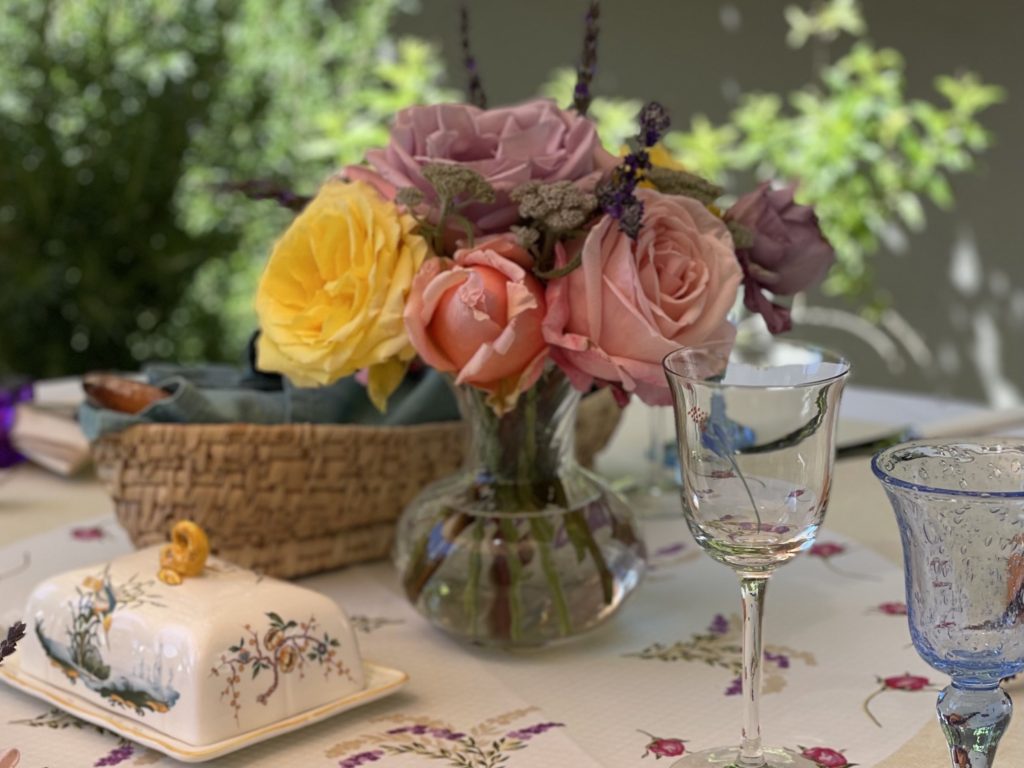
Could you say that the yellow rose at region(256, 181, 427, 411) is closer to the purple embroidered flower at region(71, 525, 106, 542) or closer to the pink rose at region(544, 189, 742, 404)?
the pink rose at region(544, 189, 742, 404)

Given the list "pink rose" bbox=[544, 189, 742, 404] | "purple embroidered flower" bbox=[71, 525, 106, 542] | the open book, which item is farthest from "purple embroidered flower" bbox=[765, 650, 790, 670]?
the open book

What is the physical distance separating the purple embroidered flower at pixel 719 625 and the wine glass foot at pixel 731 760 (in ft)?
0.74

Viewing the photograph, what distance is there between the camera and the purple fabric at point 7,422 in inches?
60.1

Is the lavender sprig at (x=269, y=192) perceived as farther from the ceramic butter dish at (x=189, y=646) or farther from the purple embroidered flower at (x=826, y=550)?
the purple embroidered flower at (x=826, y=550)

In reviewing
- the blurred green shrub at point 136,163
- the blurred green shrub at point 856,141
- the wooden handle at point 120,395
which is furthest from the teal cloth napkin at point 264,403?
the blurred green shrub at point 856,141

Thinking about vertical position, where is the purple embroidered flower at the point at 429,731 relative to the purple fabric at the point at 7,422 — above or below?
below

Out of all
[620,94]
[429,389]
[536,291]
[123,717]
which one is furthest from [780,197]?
[620,94]

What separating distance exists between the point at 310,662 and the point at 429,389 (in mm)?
391

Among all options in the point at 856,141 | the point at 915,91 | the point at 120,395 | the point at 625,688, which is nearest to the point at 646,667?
the point at 625,688

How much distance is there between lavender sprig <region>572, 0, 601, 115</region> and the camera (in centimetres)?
98

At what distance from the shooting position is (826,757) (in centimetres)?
85

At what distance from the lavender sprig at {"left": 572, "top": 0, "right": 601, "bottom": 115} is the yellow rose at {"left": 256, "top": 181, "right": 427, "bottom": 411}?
161 mm

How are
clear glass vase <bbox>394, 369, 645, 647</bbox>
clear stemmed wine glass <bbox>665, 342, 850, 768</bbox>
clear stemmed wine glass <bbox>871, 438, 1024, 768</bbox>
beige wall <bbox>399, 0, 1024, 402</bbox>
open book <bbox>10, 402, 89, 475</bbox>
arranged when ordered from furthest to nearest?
beige wall <bbox>399, 0, 1024, 402</bbox> → open book <bbox>10, 402, 89, 475</bbox> → clear glass vase <bbox>394, 369, 645, 647</bbox> → clear stemmed wine glass <bbox>665, 342, 850, 768</bbox> → clear stemmed wine glass <bbox>871, 438, 1024, 768</bbox>

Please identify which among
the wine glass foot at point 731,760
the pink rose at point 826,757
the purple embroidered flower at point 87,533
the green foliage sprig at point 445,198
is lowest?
the pink rose at point 826,757
